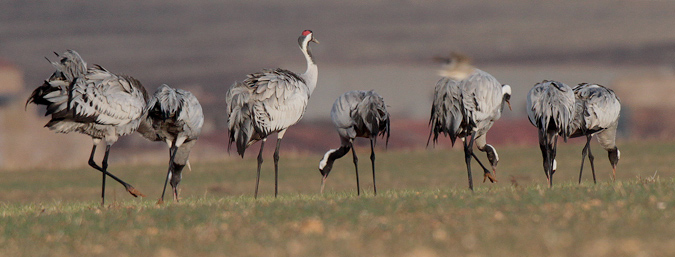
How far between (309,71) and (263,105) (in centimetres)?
224

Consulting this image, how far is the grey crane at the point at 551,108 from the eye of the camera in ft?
45.8

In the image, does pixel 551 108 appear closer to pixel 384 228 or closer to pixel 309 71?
pixel 309 71

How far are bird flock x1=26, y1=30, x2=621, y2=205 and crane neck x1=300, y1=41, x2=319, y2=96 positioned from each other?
285mm

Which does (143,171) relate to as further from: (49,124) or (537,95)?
(537,95)

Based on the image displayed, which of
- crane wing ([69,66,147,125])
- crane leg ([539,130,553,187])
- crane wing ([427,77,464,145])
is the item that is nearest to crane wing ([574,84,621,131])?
crane leg ([539,130,553,187])

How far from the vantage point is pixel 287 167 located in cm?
3362

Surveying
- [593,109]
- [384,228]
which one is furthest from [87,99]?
[593,109]

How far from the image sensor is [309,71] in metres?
15.8

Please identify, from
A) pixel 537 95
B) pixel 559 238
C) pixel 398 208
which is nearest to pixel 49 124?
pixel 398 208

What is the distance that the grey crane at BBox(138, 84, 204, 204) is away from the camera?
14008 millimetres

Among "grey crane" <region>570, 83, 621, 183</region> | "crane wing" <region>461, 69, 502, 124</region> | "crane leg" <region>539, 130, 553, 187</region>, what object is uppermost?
"crane wing" <region>461, 69, 502, 124</region>

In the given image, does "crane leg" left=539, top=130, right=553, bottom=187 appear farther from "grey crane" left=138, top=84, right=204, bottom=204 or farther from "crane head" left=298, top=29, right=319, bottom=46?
"grey crane" left=138, top=84, right=204, bottom=204

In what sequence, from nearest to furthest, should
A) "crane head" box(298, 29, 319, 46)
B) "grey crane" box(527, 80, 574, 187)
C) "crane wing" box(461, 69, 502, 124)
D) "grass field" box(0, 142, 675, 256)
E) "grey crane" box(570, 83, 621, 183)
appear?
"grass field" box(0, 142, 675, 256)
"crane wing" box(461, 69, 502, 124)
"grey crane" box(527, 80, 574, 187)
"grey crane" box(570, 83, 621, 183)
"crane head" box(298, 29, 319, 46)

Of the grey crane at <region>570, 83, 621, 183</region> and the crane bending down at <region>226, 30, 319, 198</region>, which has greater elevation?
the crane bending down at <region>226, 30, 319, 198</region>
